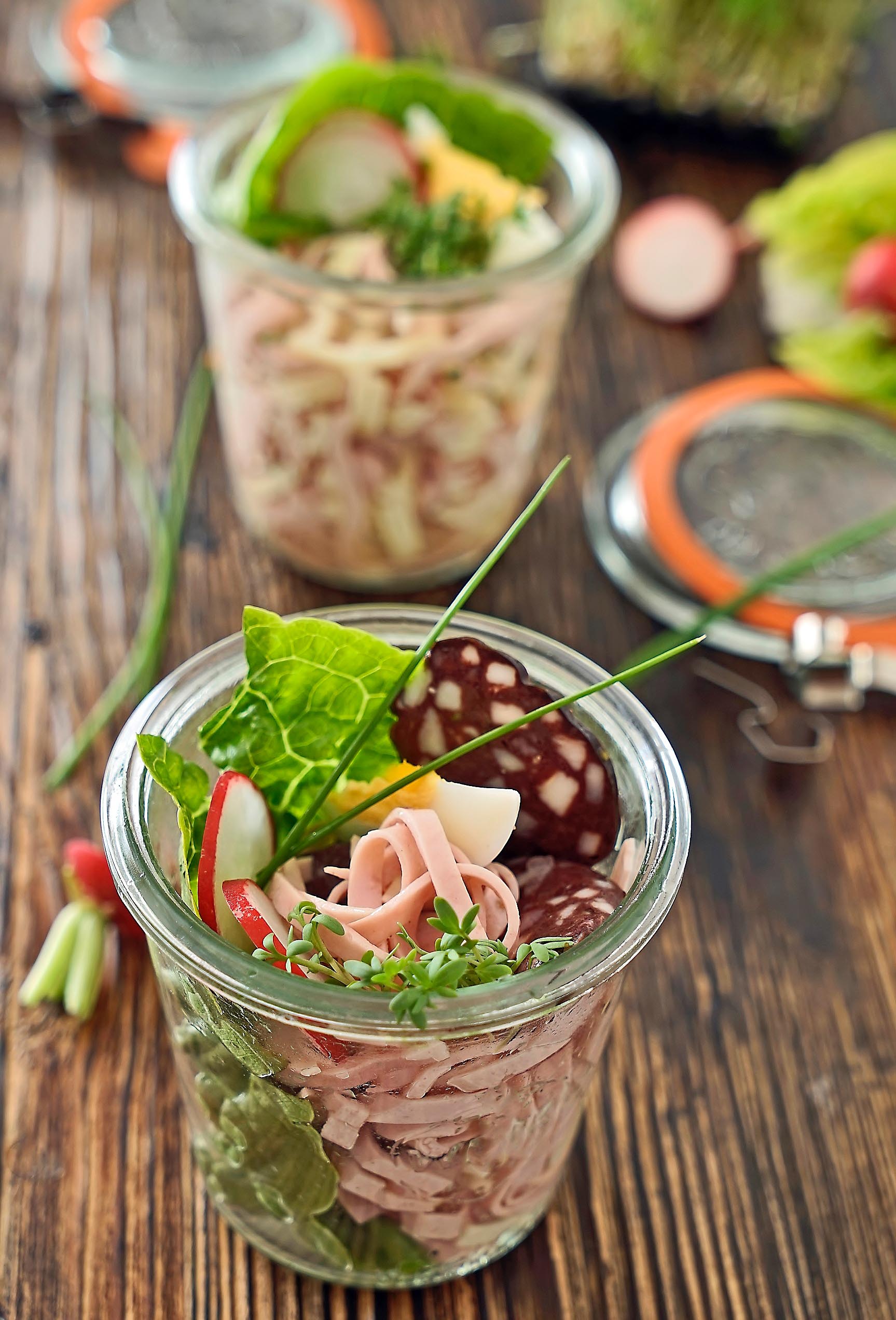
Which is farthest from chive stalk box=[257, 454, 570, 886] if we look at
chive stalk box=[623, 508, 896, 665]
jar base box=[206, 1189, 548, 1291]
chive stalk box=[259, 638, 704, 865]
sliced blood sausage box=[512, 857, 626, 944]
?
chive stalk box=[623, 508, 896, 665]

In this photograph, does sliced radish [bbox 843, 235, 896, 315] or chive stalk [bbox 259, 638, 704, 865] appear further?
sliced radish [bbox 843, 235, 896, 315]

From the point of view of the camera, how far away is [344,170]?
1.11 m

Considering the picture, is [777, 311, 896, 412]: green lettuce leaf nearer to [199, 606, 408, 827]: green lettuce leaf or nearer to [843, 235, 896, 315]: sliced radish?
[843, 235, 896, 315]: sliced radish

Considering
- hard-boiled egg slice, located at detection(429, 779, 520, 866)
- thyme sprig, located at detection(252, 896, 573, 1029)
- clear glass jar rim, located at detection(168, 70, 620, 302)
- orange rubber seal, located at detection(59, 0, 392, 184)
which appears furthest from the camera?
orange rubber seal, located at detection(59, 0, 392, 184)

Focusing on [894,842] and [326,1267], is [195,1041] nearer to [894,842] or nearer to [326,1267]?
[326,1267]

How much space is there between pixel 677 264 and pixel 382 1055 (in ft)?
3.83

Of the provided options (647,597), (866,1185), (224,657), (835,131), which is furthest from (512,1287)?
(835,131)

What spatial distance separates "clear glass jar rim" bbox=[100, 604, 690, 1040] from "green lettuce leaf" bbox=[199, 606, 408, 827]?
24 millimetres

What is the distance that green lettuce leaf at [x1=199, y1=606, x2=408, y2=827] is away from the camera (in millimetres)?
693

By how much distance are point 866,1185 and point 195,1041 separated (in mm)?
433

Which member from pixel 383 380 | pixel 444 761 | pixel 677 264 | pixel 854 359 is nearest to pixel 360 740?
pixel 444 761

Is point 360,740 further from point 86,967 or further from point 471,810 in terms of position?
point 86,967

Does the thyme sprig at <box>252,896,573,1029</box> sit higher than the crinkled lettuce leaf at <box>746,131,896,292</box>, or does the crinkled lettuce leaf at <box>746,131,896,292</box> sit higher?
the thyme sprig at <box>252,896,573,1029</box>

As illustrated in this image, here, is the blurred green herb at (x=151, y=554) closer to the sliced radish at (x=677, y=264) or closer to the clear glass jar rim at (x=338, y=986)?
the clear glass jar rim at (x=338, y=986)
